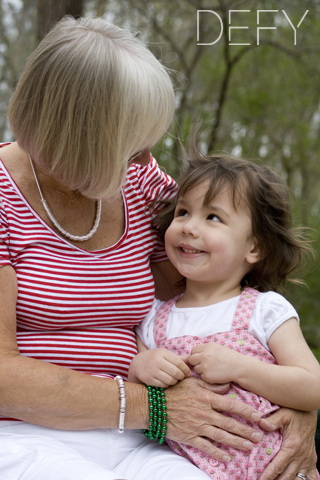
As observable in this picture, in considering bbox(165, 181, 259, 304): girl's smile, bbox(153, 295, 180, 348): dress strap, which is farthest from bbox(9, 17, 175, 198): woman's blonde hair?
Answer: bbox(153, 295, 180, 348): dress strap

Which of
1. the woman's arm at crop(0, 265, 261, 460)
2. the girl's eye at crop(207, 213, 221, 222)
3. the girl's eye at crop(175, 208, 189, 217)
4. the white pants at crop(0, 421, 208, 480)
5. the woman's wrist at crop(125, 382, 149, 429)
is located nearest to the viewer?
the white pants at crop(0, 421, 208, 480)

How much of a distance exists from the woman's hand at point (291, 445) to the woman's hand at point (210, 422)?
0.07 m

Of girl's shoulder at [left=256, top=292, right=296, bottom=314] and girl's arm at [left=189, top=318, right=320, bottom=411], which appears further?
girl's shoulder at [left=256, top=292, right=296, bottom=314]

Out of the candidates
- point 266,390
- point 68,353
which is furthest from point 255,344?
point 68,353

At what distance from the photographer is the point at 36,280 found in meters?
1.79

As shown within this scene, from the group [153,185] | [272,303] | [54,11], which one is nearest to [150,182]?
[153,185]

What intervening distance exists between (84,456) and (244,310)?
2.30 ft

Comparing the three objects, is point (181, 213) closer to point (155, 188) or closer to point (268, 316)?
point (155, 188)

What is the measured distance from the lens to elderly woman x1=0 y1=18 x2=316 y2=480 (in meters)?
1.66

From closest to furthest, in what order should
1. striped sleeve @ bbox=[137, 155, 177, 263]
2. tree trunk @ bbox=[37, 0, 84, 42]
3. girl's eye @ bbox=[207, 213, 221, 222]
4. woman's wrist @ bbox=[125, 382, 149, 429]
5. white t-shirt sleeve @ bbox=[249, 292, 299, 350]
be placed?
woman's wrist @ bbox=[125, 382, 149, 429]
white t-shirt sleeve @ bbox=[249, 292, 299, 350]
girl's eye @ bbox=[207, 213, 221, 222]
striped sleeve @ bbox=[137, 155, 177, 263]
tree trunk @ bbox=[37, 0, 84, 42]

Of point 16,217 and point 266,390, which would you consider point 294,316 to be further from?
point 16,217

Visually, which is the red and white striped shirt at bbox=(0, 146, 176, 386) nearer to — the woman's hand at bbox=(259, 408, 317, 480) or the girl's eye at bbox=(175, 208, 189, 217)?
the girl's eye at bbox=(175, 208, 189, 217)

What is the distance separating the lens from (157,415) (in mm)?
1759

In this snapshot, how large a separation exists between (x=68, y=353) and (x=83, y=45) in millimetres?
994
